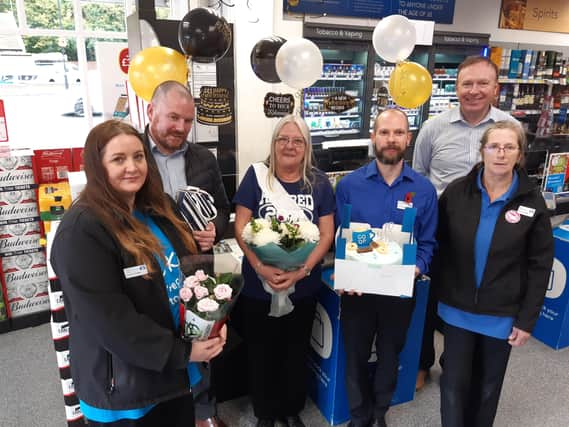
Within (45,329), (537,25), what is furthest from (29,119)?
(537,25)

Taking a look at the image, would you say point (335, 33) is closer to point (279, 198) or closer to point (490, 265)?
point (279, 198)

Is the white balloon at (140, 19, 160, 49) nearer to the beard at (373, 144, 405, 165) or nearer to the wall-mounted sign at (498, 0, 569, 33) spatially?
Result: the beard at (373, 144, 405, 165)

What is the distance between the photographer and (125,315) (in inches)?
51.1

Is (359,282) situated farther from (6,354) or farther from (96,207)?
(6,354)

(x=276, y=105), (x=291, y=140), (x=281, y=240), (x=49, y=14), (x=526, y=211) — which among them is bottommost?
(x=281, y=240)

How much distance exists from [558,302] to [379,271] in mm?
2168

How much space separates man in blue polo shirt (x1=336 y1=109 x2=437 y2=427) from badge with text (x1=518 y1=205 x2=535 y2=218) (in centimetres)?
36

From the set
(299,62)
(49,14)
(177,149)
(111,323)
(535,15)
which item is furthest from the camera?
(535,15)

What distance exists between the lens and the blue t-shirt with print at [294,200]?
2141 mm

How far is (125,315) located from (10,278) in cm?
267

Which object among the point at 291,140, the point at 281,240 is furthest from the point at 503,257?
the point at 291,140

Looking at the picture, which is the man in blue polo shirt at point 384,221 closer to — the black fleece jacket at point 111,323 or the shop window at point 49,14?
the black fleece jacket at point 111,323

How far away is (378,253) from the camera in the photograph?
1904 millimetres

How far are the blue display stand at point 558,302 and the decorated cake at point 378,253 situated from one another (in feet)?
6.71
